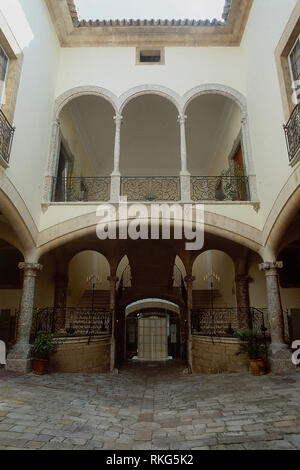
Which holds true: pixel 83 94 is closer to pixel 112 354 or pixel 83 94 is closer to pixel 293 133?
pixel 293 133

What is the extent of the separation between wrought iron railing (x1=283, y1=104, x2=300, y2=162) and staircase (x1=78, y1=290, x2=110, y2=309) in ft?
26.3

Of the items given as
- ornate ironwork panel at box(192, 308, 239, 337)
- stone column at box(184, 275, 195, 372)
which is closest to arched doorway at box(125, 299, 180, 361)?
stone column at box(184, 275, 195, 372)

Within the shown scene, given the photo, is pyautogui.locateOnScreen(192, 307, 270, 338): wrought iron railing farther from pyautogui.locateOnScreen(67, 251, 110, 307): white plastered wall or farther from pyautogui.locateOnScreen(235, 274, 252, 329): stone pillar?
pyautogui.locateOnScreen(67, 251, 110, 307): white plastered wall

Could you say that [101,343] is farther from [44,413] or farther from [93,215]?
[44,413]

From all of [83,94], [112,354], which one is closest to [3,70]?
[83,94]

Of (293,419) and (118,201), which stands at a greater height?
(118,201)

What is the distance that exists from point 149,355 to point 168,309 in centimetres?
234

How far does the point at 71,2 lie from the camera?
8906 mm

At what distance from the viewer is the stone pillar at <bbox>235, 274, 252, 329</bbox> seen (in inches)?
393

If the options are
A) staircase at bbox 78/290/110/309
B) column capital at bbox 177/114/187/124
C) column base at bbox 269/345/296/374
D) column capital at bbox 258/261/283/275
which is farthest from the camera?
staircase at bbox 78/290/110/309

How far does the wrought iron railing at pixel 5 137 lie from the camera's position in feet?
19.6

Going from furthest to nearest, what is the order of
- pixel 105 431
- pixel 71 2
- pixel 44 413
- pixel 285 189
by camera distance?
pixel 71 2 → pixel 285 189 → pixel 44 413 → pixel 105 431

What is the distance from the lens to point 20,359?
6961mm
